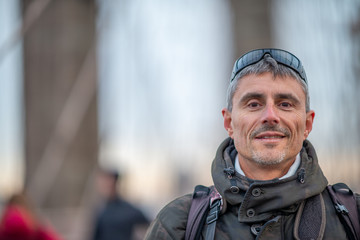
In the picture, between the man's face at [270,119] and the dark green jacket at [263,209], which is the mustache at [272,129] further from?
the dark green jacket at [263,209]

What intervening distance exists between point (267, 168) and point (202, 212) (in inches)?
9.8

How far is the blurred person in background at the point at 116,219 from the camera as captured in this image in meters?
5.00

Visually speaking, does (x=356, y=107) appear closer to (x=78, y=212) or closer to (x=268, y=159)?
(x=78, y=212)

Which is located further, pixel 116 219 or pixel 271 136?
pixel 116 219

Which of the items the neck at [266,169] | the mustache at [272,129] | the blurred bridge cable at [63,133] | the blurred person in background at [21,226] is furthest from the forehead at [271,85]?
the blurred bridge cable at [63,133]

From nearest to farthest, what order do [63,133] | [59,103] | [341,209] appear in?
[341,209] → [63,133] → [59,103]

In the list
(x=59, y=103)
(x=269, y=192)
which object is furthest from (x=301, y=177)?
(x=59, y=103)

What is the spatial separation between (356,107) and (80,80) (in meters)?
5.10

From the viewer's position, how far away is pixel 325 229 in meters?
1.71

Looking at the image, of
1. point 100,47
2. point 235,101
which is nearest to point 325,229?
point 235,101

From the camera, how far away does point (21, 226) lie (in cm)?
416

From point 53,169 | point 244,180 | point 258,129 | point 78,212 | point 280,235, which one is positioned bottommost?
point 78,212

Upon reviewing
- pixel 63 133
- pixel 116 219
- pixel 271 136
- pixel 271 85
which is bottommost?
pixel 116 219

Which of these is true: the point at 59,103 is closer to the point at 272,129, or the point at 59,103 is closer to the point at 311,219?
the point at 272,129
